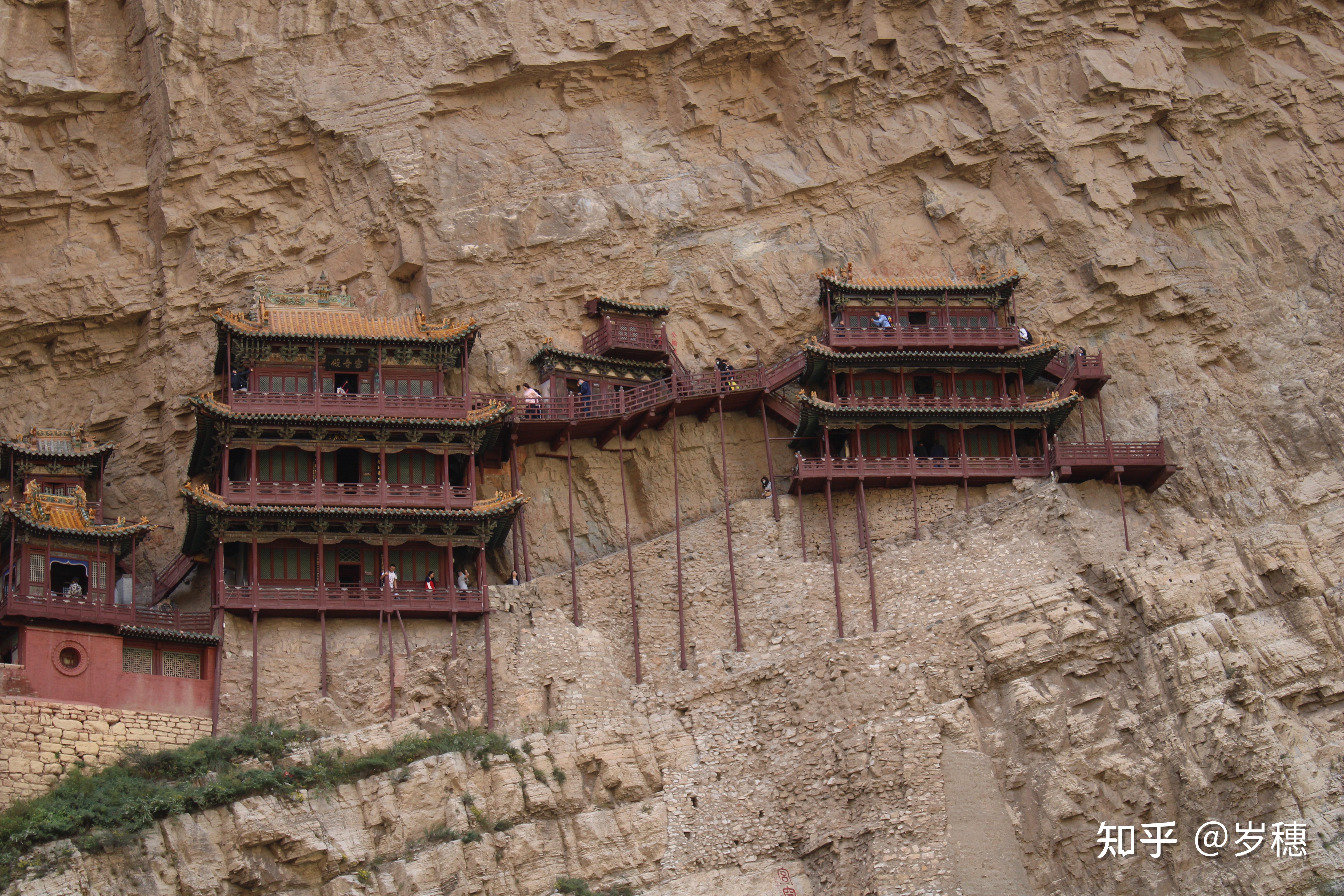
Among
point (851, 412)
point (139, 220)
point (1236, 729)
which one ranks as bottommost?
point (1236, 729)

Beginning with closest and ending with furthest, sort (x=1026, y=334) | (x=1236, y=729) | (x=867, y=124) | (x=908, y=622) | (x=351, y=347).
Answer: (x=1236, y=729) < (x=908, y=622) < (x=351, y=347) < (x=1026, y=334) < (x=867, y=124)

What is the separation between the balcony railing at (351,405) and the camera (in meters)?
51.2

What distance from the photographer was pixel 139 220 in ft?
191

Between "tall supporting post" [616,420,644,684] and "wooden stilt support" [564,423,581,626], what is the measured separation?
88cm

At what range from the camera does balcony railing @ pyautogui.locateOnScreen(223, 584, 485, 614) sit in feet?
159

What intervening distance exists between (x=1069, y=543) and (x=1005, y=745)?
660cm

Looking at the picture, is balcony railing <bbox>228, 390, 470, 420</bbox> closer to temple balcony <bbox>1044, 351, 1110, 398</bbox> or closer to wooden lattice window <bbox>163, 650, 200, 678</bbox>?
wooden lattice window <bbox>163, 650, 200, 678</bbox>

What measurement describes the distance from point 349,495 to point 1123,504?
2049 cm

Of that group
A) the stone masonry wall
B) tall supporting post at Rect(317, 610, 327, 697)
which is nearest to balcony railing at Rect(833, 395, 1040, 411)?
tall supporting post at Rect(317, 610, 327, 697)

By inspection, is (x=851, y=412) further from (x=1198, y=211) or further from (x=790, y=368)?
(x=1198, y=211)

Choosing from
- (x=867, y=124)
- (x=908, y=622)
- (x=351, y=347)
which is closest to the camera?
(x=908, y=622)

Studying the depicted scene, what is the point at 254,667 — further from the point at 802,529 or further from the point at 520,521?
the point at 802,529

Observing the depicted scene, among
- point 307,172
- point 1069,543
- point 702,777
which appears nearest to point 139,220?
point 307,172

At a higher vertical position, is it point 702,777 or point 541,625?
point 541,625
